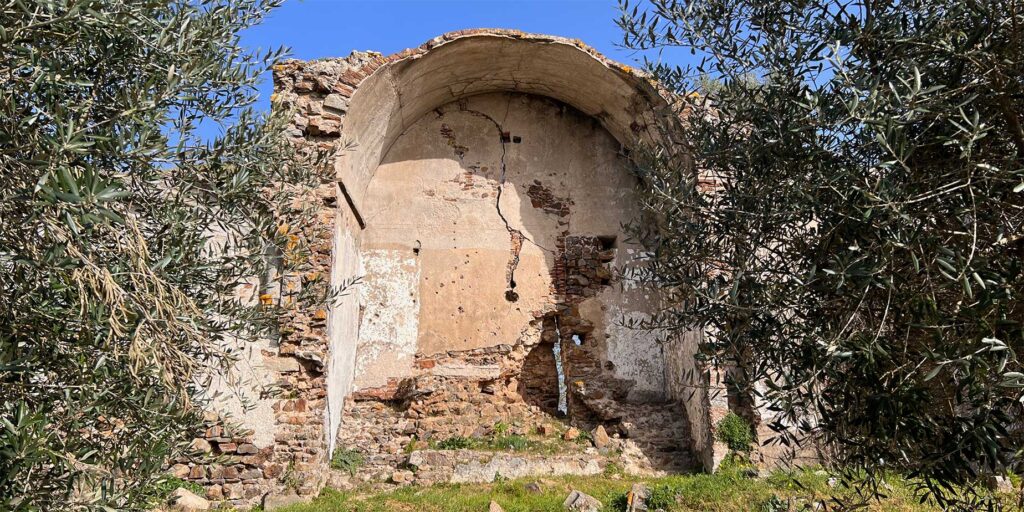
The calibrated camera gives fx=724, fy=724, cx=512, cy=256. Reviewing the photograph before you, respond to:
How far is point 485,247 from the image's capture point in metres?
11.7

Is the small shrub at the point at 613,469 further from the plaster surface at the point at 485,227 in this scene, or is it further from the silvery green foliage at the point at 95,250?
the silvery green foliage at the point at 95,250

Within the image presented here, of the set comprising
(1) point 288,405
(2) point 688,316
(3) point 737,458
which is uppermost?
(2) point 688,316

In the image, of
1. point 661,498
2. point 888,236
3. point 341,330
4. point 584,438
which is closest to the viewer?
point 888,236

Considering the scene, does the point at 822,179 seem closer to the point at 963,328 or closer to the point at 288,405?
the point at 963,328

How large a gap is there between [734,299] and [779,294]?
326 mm

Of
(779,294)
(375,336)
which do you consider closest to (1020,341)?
(779,294)

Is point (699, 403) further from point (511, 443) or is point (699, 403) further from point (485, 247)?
point (485, 247)

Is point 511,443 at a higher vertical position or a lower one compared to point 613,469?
higher

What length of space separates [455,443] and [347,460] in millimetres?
1451

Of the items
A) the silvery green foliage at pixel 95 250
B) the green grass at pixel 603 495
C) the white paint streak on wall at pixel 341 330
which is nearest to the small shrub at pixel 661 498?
the green grass at pixel 603 495

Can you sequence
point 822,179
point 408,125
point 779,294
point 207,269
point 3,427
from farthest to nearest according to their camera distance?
1. point 408,125
2. point 207,269
3. point 779,294
4. point 822,179
5. point 3,427

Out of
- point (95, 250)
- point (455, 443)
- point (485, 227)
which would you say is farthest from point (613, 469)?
point (95, 250)

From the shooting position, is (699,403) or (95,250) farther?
(699,403)

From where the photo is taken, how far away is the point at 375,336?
11.2 meters
